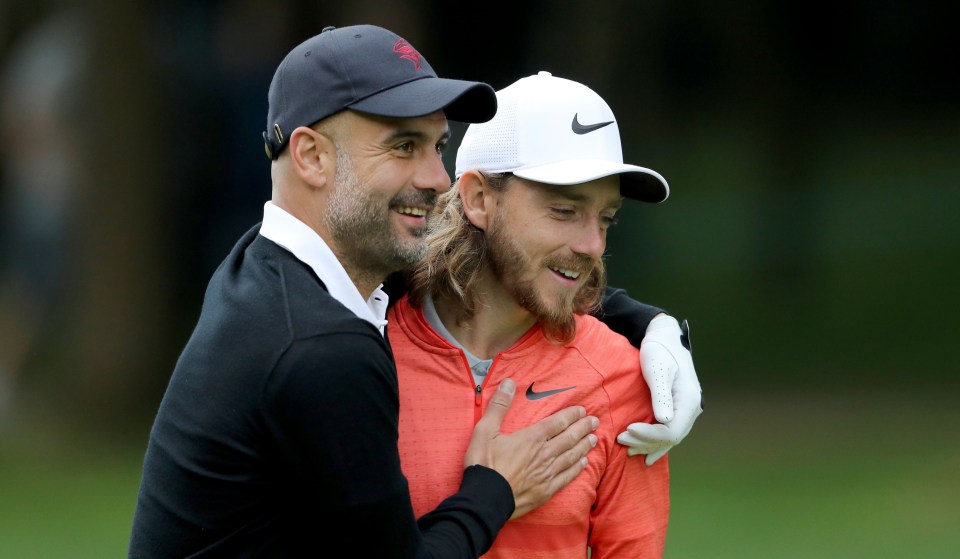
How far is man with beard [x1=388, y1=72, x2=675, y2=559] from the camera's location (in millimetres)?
2229

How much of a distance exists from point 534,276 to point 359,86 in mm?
540

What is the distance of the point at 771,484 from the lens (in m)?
5.84

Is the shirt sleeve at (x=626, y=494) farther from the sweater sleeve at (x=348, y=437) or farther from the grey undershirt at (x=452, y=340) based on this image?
the sweater sleeve at (x=348, y=437)

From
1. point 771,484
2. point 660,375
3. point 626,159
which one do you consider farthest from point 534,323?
point 626,159

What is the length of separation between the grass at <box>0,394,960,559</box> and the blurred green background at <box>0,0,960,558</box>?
2cm

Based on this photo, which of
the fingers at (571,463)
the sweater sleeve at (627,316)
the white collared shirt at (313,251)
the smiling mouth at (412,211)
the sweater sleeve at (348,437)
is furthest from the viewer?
the sweater sleeve at (627,316)

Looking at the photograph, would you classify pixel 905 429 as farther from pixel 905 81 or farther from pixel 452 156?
pixel 452 156

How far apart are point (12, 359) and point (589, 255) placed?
4833 millimetres

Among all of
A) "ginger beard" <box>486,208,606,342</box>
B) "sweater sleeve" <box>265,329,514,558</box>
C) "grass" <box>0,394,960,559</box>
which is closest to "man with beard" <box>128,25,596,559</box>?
"sweater sleeve" <box>265,329,514,558</box>

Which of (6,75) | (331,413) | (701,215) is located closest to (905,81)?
(701,215)

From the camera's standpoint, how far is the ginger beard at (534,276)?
2293 millimetres

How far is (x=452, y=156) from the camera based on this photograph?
5.56 m

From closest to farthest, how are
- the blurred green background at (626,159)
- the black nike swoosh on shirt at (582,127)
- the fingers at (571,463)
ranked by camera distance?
the fingers at (571,463) < the black nike swoosh on shirt at (582,127) < the blurred green background at (626,159)

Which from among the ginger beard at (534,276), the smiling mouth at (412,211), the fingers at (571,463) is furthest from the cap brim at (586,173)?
the fingers at (571,463)
